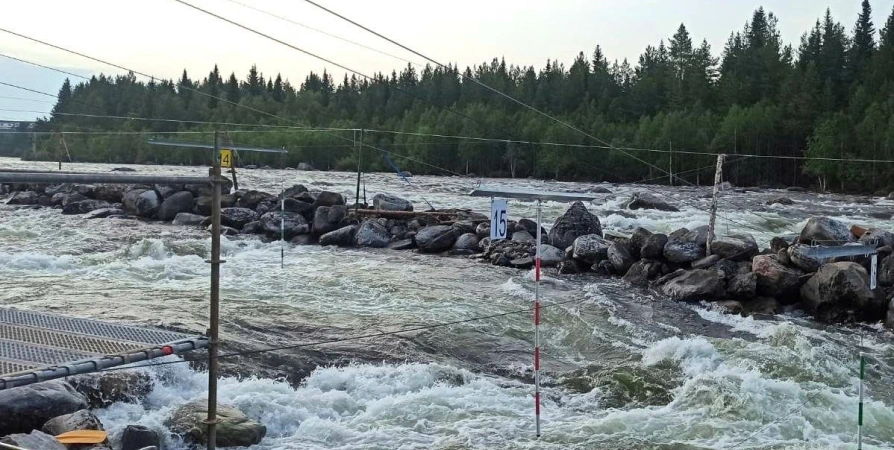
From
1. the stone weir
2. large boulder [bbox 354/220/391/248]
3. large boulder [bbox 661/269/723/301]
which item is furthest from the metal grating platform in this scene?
large boulder [bbox 354/220/391/248]

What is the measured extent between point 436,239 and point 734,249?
27.6 ft

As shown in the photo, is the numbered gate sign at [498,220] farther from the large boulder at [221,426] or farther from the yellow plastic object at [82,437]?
the yellow plastic object at [82,437]

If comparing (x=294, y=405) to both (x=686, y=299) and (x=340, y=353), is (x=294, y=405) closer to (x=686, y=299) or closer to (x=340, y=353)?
(x=340, y=353)

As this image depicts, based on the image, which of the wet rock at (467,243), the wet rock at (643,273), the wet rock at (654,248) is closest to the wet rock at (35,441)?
the wet rock at (643,273)

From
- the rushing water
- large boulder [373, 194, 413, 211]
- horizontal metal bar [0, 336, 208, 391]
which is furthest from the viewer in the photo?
large boulder [373, 194, 413, 211]

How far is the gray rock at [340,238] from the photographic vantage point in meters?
23.8

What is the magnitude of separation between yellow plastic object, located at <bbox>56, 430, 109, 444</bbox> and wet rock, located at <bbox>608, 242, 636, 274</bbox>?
13.7 meters

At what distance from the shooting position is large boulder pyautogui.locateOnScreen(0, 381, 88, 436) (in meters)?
7.36

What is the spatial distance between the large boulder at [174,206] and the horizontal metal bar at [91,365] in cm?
2419

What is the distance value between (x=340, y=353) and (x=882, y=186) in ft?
162

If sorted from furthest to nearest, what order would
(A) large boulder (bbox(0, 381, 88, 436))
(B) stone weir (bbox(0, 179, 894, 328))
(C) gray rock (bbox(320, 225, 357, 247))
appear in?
(C) gray rock (bbox(320, 225, 357, 247)), (B) stone weir (bbox(0, 179, 894, 328)), (A) large boulder (bbox(0, 381, 88, 436))

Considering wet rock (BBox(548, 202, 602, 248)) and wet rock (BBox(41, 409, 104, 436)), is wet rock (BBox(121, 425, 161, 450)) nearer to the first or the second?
wet rock (BBox(41, 409, 104, 436))

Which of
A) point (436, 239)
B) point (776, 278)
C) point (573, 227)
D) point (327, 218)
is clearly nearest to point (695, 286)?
point (776, 278)

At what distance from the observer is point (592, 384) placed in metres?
10.8
